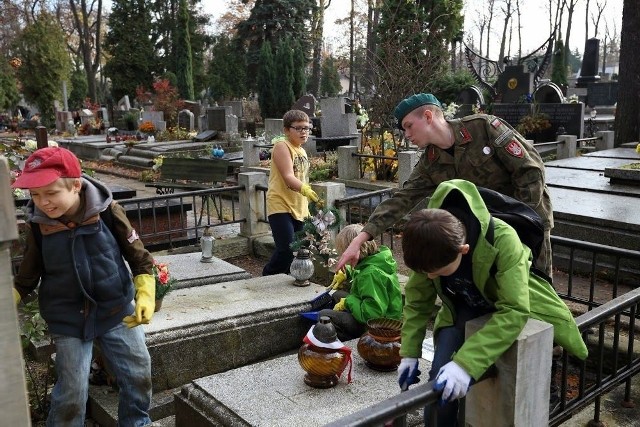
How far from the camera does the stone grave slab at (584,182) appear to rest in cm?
776

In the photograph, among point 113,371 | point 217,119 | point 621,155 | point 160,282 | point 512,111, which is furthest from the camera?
point 217,119

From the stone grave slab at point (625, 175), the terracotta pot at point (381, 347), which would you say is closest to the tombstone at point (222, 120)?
the stone grave slab at point (625, 175)

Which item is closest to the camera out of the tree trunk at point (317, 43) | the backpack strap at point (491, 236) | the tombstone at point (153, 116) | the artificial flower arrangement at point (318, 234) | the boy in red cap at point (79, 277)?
the backpack strap at point (491, 236)

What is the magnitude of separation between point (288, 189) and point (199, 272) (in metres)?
1.14

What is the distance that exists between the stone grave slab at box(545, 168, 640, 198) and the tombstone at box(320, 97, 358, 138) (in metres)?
8.09

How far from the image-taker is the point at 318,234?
511 centimetres

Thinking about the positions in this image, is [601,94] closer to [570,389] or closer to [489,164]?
[570,389]

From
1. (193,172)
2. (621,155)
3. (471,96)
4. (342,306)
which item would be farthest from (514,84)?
(342,306)

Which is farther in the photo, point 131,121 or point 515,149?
point 131,121

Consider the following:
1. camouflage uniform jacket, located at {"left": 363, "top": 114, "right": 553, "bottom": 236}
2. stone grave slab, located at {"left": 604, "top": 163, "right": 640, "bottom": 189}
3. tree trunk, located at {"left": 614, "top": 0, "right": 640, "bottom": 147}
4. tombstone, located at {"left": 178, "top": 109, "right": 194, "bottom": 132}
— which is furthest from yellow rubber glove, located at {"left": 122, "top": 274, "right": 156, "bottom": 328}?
tombstone, located at {"left": 178, "top": 109, "right": 194, "bottom": 132}

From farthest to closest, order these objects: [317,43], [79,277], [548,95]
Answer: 1. [317,43]
2. [548,95]
3. [79,277]

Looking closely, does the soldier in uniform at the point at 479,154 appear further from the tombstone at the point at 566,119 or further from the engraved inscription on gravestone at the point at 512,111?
the engraved inscription on gravestone at the point at 512,111

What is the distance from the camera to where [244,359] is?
4.15 metres

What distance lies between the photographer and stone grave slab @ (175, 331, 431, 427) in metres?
2.88
